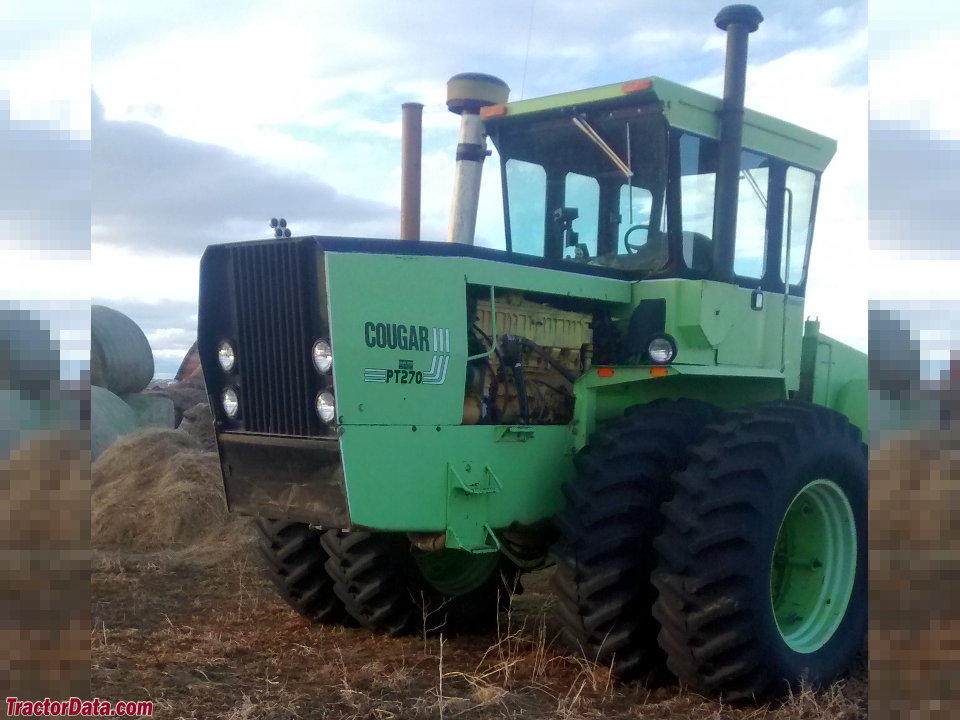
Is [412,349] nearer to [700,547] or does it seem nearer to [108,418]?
[700,547]

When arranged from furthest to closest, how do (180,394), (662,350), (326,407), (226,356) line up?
(180,394), (662,350), (226,356), (326,407)

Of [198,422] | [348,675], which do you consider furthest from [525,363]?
[198,422]

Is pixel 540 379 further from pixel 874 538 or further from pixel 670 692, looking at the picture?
pixel 874 538

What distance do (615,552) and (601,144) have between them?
94.8 inches

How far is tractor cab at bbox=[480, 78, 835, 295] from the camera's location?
5.37m

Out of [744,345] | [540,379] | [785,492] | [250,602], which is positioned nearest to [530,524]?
[540,379]

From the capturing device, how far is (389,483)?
13.6 ft

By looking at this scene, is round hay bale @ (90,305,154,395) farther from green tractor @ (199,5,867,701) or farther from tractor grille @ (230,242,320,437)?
tractor grille @ (230,242,320,437)

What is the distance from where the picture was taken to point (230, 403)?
185 inches

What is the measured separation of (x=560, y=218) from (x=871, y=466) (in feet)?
12.8

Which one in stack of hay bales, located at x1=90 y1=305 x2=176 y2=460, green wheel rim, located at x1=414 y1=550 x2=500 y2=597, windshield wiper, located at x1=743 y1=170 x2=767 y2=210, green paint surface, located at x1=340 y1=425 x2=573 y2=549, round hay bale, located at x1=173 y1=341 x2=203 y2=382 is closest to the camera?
green paint surface, located at x1=340 y1=425 x2=573 y2=549

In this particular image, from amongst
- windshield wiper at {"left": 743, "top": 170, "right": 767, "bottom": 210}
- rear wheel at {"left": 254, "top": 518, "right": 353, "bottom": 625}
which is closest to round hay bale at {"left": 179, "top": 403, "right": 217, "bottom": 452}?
rear wheel at {"left": 254, "top": 518, "right": 353, "bottom": 625}

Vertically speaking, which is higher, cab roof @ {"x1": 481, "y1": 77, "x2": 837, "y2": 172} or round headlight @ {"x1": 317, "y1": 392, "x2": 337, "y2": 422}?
cab roof @ {"x1": 481, "y1": 77, "x2": 837, "y2": 172}

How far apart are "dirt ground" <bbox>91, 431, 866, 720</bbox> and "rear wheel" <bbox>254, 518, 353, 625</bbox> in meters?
0.12
